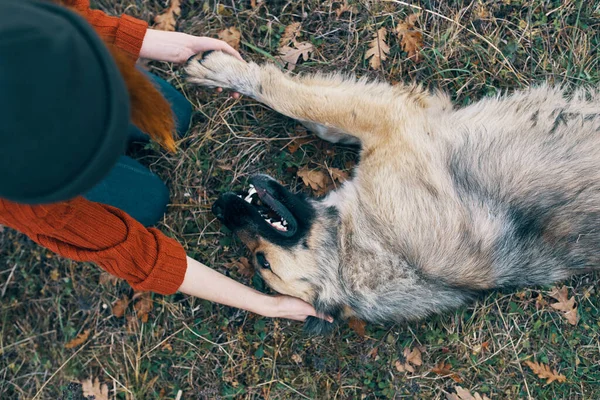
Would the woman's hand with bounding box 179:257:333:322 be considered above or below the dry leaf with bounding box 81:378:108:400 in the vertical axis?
above

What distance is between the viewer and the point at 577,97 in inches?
136

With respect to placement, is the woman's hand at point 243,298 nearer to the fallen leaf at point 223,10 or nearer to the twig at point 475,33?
the fallen leaf at point 223,10

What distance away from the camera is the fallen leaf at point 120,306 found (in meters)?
4.04

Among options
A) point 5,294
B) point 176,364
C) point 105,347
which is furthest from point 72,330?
point 176,364

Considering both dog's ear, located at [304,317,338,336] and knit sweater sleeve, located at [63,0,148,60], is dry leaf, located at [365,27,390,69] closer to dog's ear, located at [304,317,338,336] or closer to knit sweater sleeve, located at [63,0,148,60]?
knit sweater sleeve, located at [63,0,148,60]

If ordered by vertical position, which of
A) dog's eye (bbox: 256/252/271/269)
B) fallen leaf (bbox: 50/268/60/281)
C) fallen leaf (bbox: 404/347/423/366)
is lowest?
fallen leaf (bbox: 50/268/60/281)

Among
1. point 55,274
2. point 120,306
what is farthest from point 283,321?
point 55,274

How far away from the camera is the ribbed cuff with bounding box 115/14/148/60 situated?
310 centimetres

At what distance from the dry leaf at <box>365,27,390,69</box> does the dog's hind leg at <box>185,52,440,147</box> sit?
25cm

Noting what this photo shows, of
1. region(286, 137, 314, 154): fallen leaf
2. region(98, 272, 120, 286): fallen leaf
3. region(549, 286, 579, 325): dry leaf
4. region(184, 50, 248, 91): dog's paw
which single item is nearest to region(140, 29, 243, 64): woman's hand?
region(184, 50, 248, 91): dog's paw

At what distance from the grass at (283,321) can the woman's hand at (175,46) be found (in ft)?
1.09

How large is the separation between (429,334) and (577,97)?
2.25 m

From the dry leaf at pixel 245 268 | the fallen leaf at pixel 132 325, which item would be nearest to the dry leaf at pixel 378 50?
the dry leaf at pixel 245 268

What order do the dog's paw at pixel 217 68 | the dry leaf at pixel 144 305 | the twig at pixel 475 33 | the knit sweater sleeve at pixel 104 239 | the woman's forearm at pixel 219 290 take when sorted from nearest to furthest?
1. the knit sweater sleeve at pixel 104 239
2. the woman's forearm at pixel 219 290
3. the dog's paw at pixel 217 68
4. the twig at pixel 475 33
5. the dry leaf at pixel 144 305
